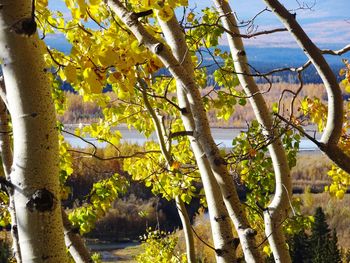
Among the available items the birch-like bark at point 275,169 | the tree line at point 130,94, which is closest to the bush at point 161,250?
the tree line at point 130,94

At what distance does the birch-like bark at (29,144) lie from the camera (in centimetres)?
141

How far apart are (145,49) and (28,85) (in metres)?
0.94

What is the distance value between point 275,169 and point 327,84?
1.69 m

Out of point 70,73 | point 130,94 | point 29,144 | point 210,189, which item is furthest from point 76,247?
point 29,144

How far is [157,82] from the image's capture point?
732 cm

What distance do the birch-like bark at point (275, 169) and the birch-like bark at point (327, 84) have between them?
102 centimetres

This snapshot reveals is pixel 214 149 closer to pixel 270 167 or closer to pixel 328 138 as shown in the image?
pixel 328 138

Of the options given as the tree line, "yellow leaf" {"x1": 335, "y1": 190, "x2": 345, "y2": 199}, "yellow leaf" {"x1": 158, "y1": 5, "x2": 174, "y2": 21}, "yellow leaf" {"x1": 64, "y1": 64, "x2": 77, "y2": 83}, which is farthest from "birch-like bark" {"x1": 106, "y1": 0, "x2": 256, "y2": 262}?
"yellow leaf" {"x1": 335, "y1": 190, "x2": 345, "y2": 199}

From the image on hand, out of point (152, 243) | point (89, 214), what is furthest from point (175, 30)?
point (152, 243)

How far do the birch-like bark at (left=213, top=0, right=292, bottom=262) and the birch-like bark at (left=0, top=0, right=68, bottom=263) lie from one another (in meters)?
2.32

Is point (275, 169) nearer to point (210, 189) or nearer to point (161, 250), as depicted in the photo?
point (210, 189)

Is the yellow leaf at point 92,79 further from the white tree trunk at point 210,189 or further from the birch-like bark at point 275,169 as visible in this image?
the birch-like bark at point 275,169

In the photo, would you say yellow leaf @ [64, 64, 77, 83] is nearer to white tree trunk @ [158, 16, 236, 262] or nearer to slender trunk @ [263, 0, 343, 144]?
white tree trunk @ [158, 16, 236, 262]

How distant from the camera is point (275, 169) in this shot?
412 centimetres
